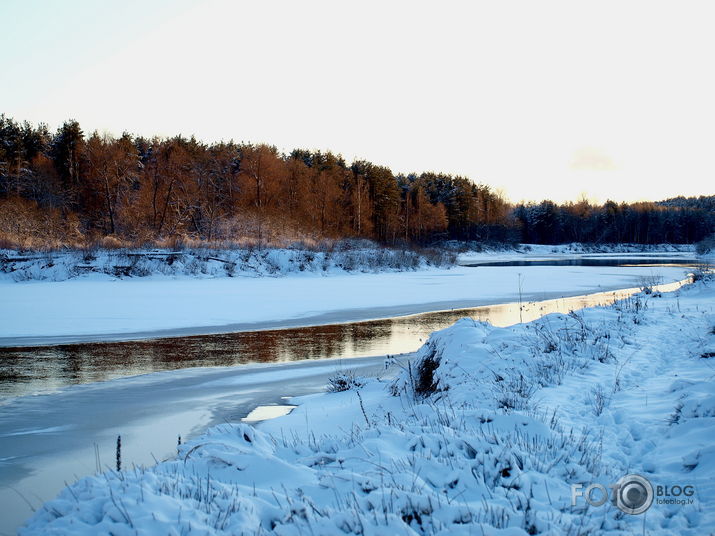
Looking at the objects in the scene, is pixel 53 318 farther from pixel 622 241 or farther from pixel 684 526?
pixel 622 241

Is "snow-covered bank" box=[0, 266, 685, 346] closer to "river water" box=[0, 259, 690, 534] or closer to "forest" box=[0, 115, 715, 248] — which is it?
"river water" box=[0, 259, 690, 534]

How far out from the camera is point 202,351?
11.8 meters

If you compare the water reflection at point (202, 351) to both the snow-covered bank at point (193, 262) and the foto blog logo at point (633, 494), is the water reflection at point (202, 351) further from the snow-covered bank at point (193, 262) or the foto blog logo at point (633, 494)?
the snow-covered bank at point (193, 262)

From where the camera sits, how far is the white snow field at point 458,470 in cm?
313

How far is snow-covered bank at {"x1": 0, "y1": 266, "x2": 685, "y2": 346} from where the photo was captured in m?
14.3

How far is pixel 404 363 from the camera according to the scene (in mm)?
9977

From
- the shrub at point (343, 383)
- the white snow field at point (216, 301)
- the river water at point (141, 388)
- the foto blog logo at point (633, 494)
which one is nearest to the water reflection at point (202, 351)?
the river water at point (141, 388)

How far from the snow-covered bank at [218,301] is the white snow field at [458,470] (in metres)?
8.95

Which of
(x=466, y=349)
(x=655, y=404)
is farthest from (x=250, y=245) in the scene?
(x=655, y=404)

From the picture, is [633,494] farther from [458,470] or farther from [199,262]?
[199,262]

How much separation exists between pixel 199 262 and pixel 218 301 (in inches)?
445

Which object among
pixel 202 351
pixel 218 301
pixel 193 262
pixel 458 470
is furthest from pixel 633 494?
pixel 193 262

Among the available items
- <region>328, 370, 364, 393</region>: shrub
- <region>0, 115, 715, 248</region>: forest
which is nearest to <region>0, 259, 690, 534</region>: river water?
<region>328, 370, 364, 393</region>: shrub

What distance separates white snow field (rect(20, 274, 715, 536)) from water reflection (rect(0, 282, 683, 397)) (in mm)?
4386
